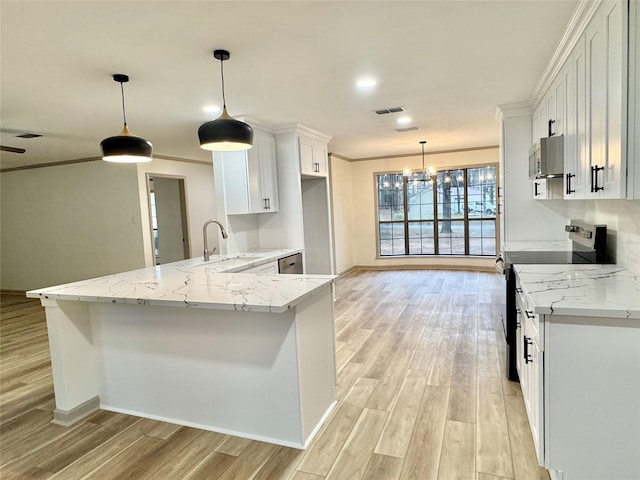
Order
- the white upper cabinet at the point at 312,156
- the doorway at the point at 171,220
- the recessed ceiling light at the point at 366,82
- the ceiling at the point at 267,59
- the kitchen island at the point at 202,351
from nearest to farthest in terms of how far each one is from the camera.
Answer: the ceiling at the point at 267,59, the kitchen island at the point at 202,351, the recessed ceiling light at the point at 366,82, the white upper cabinet at the point at 312,156, the doorway at the point at 171,220

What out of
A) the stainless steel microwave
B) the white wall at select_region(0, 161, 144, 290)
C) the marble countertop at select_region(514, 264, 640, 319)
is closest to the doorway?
the white wall at select_region(0, 161, 144, 290)

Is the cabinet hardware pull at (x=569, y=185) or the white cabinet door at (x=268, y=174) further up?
the white cabinet door at (x=268, y=174)

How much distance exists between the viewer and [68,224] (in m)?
7.02

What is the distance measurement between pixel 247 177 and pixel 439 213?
196 inches

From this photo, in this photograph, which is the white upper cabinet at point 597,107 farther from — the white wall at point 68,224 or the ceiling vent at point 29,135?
the white wall at point 68,224

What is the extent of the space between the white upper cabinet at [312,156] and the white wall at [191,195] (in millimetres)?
2950

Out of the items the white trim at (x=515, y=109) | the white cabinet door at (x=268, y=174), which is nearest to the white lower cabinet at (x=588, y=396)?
the white trim at (x=515, y=109)

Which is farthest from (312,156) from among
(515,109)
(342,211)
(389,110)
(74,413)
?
(74,413)

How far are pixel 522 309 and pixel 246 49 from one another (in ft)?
8.01

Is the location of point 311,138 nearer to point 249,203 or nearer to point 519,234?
point 249,203

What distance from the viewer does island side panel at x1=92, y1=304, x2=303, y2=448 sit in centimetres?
228

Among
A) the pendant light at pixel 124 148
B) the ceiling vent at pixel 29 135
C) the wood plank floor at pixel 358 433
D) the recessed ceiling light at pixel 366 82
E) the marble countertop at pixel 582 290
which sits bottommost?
the wood plank floor at pixel 358 433

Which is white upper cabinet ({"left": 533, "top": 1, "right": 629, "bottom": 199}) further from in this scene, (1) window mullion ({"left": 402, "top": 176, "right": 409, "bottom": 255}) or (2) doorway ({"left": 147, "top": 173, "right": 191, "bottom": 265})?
(2) doorway ({"left": 147, "top": 173, "right": 191, "bottom": 265})

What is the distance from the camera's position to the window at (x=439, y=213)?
774 cm
